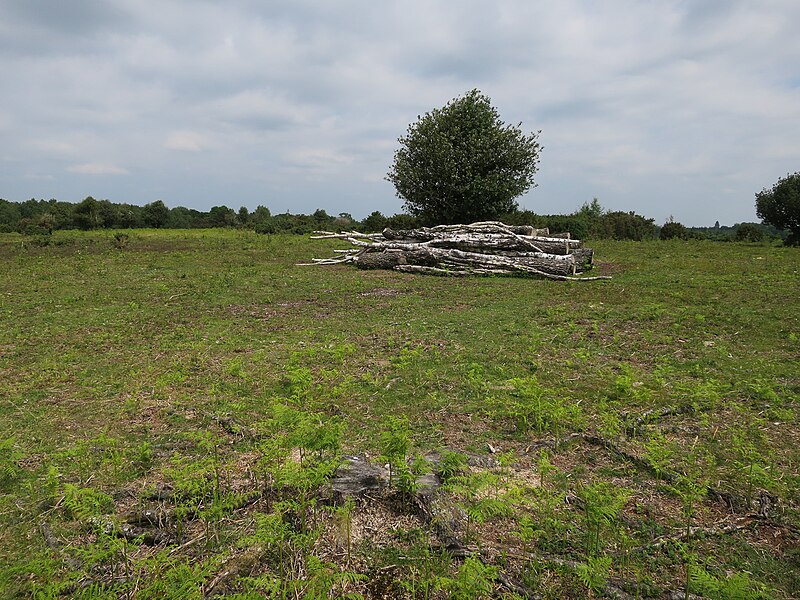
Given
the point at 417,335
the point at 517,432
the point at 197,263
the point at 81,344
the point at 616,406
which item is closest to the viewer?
the point at 517,432

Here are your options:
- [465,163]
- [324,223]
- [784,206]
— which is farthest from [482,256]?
[324,223]

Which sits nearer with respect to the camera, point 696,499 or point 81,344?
point 696,499

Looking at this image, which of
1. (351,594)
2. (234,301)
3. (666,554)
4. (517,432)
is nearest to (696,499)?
(666,554)

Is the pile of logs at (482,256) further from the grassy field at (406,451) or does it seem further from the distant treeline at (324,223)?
the distant treeline at (324,223)

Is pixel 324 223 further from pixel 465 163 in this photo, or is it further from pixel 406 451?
pixel 406 451

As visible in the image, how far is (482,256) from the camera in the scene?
16.3m

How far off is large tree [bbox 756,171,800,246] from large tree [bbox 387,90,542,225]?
1489 centimetres

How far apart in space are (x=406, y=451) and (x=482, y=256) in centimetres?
1263

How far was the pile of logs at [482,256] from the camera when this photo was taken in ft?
50.9

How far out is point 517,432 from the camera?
4.93 metres

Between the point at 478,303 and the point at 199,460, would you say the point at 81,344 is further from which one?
the point at 478,303

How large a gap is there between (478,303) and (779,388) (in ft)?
20.5

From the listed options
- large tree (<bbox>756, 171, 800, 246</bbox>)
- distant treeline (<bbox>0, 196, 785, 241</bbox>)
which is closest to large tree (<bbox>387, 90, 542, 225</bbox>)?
distant treeline (<bbox>0, 196, 785, 241</bbox>)

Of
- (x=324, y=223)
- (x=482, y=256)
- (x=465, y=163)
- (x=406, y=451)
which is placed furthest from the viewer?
(x=324, y=223)
